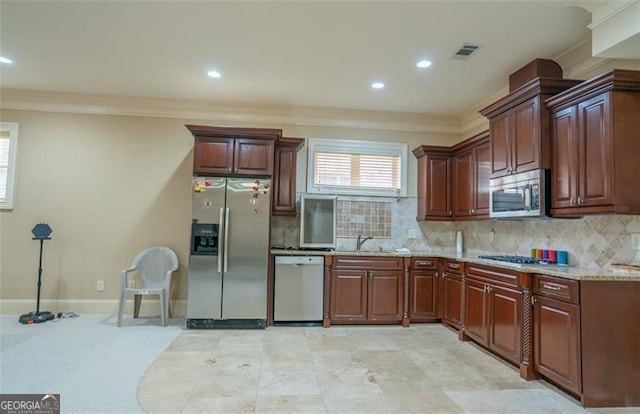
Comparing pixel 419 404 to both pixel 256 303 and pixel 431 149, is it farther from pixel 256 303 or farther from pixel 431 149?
pixel 431 149

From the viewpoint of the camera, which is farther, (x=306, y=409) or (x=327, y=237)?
(x=327, y=237)

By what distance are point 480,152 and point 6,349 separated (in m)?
5.27

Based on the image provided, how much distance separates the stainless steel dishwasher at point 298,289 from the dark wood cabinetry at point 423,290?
A: 116cm

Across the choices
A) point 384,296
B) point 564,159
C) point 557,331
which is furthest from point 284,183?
point 557,331

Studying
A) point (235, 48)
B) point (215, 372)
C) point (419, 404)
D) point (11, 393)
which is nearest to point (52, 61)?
point (235, 48)

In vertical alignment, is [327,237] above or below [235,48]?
below

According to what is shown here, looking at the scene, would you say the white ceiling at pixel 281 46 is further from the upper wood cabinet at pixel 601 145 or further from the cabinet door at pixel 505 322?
the cabinet door at pixel 505 322

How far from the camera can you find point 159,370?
2949 millimetres

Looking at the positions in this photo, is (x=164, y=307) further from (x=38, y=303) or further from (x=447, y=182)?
(x=447, y=182)

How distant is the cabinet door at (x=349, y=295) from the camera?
14.4 ft

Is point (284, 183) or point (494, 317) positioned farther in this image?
point (284, 183)

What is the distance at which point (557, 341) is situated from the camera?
265cm

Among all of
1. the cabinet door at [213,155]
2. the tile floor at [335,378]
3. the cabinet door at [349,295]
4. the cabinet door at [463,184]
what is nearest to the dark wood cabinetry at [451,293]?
the tile floor at [335,378]

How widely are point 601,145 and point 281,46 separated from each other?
9.04 feet
